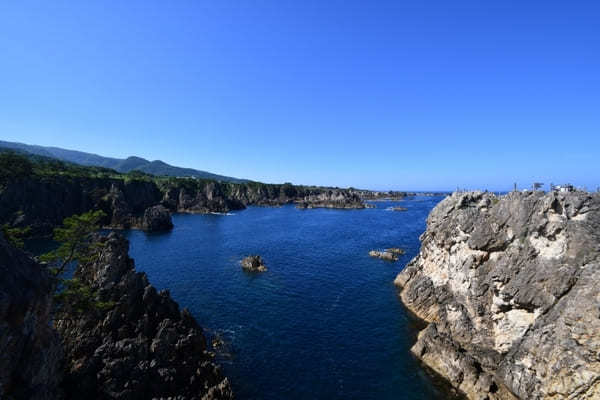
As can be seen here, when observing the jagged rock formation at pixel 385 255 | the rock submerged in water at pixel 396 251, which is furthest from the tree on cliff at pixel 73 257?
the rock submerged in water at pixel 396 251

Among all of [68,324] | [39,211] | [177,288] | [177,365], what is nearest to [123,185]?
[39,211]

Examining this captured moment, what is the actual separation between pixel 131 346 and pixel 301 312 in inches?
865

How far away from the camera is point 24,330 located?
55.3 ft

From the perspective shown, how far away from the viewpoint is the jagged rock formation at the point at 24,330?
1541 centimetres

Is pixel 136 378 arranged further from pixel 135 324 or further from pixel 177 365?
pixel 135 324

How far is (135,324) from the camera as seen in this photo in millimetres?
29297

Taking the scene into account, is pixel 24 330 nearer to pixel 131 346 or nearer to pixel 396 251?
pixel 131 346

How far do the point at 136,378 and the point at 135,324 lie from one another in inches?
285

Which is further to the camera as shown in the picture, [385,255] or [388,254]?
[388,254]

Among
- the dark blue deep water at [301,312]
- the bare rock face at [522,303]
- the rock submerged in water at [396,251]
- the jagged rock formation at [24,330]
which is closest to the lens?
the jagged rock formation at [24,330]

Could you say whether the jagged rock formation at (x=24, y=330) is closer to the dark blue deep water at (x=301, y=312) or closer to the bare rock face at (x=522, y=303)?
the dark blue deep water at (x=301, y=312)

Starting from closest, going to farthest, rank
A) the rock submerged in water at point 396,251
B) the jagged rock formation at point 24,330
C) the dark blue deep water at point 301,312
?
the jagged rock formation at point 24,330
the dark blue deep water at point 301,312
the rock submerged in water at point 396,251

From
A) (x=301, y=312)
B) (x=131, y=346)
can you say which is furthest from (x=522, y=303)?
(x=131, y=346)

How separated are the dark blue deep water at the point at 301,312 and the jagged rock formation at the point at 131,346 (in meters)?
3.66
